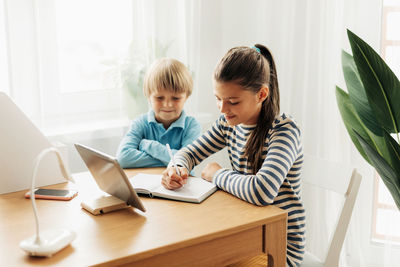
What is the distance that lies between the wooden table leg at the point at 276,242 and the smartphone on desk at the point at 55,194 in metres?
0.62

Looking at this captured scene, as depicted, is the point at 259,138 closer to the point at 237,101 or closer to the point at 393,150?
the point at 237,101

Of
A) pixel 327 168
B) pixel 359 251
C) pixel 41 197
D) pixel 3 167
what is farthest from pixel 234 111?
pixel 359 251

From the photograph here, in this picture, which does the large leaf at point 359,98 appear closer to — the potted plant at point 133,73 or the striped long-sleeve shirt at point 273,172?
the striped long-sleeve shirt at point 273,172

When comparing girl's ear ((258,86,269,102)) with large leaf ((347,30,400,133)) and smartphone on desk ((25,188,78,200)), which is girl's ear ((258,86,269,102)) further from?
smartphone on desk ((25,188,78,200))

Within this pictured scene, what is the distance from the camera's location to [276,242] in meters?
1.38

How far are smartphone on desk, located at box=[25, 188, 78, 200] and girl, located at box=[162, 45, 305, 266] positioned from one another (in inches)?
11.8

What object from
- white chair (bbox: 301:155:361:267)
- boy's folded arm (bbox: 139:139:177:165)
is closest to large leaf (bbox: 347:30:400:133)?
white chair (bbox: 301:155:361:267)

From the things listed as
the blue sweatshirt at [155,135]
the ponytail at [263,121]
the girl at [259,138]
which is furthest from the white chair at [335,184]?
the blue sweatshirt at [155,135]

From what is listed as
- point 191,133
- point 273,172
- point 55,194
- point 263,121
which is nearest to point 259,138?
point 263,121

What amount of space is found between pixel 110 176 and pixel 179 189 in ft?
0.83

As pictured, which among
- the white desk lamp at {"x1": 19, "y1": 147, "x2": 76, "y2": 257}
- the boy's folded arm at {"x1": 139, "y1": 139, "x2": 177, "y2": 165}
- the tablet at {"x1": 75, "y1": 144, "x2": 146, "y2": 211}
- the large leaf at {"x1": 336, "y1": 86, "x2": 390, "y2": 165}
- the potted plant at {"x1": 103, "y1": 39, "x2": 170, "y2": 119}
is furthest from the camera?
the potted plant at {"x1": 103, "y1": 39, "x2": 170, "y2": 119}

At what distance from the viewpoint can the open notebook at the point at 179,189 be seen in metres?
1.48

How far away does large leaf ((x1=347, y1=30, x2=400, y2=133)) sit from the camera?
5.11 ft

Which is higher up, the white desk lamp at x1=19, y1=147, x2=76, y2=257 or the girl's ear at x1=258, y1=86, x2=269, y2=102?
the girl's ear at x1=258, y1=86, x2=269, y2=102
